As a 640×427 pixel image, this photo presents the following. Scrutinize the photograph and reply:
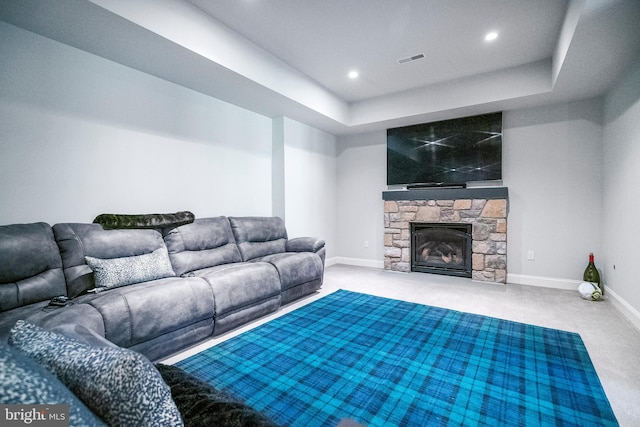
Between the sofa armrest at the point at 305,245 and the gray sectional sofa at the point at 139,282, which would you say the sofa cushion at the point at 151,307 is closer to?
the gray sectional sofa at the point at 139,282

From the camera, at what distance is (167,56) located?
8.61 feet

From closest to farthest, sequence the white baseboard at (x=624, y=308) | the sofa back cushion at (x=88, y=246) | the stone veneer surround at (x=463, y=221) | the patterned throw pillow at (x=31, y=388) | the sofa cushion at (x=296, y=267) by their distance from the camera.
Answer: the patterned throw pillow at (x=31, y=388), the sofa back cushion at (x=88, y=246), the white baseboard at (x=624, y=308), the sofa cushion at (x=296, y=267), the stone veneer surround at (x=463, y=221)

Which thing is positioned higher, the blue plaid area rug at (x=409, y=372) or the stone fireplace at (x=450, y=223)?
the stone fireplace at (x=450, y=223)

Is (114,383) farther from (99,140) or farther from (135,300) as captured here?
(99,140)

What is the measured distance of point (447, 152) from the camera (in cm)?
455

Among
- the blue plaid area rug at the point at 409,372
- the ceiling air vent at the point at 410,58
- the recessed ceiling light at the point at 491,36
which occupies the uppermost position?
the ceiling air vent at the point at 410,58

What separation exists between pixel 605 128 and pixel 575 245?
1461mm

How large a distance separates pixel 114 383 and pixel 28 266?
6.84ft

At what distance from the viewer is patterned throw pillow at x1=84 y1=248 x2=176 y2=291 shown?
85.5 inches

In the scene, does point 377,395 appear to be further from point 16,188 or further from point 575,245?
point 575,245

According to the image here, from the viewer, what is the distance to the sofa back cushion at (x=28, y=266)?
1853mm

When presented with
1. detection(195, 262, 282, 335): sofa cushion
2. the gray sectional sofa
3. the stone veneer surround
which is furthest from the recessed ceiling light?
detection(195, 262, 282, 335): sofa cushion

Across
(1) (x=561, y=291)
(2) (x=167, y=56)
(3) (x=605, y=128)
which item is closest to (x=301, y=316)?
(2) (x=167, y=56)

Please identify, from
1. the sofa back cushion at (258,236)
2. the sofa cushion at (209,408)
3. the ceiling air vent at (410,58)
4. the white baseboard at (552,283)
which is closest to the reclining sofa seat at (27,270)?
the sofa cushion at (209,408)
